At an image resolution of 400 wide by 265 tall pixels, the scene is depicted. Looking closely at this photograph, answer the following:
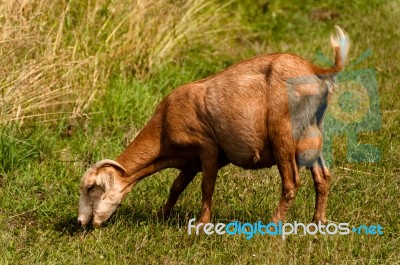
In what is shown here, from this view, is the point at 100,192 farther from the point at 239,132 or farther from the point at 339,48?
the point at 339,48

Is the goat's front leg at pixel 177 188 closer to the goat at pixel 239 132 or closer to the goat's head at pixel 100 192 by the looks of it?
the goat at pixel 239 132

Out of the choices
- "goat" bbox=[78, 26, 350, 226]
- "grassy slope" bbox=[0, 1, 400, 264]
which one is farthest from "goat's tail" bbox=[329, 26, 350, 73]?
"grassy slope" bbox=[0, 1, 400, 264]

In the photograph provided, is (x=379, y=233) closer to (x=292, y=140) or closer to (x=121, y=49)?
(x=292, y=140)

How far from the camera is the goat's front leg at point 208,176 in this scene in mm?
6707

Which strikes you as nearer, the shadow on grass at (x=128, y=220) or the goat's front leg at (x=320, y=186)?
the goat's front leg at (x=320, y=186)

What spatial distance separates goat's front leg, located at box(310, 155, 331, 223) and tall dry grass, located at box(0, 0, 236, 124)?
9.60ft

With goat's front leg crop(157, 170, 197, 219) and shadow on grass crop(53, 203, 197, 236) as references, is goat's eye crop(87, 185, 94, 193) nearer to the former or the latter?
shadow on grass crop(53, 203, 197, 236)

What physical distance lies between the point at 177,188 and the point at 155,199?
54 centimetres

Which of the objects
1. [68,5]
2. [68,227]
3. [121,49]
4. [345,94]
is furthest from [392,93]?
[68,227]

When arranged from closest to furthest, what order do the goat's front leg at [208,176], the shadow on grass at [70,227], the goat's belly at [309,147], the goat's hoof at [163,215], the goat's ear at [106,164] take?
the goat's belly at [309,147], the goat's front leg at [208,176], the goat's ear at [106,164], the shadow on grass at [70,227], the goat's hoof at [163,215]

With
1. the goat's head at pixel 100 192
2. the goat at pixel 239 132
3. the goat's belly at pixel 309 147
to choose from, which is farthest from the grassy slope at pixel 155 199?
the goat's belly at pixel 309 147

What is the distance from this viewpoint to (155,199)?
7656 millimetres

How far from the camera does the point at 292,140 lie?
642 centimetres

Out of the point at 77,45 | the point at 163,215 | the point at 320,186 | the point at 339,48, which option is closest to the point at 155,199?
the point at 163,215
